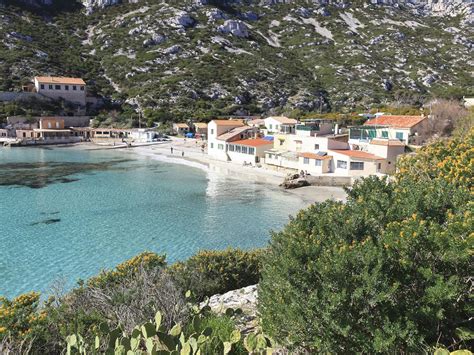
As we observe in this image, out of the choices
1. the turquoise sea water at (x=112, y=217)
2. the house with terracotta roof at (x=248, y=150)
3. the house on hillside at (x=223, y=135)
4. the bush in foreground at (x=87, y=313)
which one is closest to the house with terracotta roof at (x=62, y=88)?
the turquoise sea water at (x=112, y=217)

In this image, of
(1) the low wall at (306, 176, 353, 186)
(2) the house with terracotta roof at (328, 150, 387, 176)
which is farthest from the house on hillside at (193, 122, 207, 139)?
(1) the low wall at (306, 176, 353, 186)

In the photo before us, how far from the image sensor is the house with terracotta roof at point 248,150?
5069 cm

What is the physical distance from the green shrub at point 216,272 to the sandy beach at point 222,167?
12448 mm

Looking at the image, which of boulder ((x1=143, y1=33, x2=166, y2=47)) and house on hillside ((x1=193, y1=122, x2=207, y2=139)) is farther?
boulder ((x1=143, y1=33, x2=166, y2=47))

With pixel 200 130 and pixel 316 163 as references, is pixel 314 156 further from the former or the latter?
pixel 200 130

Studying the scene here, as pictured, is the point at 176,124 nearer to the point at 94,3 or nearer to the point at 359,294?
the point at 359,294

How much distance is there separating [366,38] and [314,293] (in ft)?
490

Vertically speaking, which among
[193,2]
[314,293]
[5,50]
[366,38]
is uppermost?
[193,2]

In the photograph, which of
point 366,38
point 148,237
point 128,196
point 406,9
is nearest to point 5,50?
point 128,196

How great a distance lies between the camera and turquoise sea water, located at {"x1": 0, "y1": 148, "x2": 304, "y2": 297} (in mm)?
19500

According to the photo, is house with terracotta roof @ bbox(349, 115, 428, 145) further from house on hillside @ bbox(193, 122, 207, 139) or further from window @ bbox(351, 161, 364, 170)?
house on hillside @ bbox(193, 122, 207, 139)

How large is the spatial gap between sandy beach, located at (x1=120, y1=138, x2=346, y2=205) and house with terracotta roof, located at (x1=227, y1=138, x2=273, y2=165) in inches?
60.4

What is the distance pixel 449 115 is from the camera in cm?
4684

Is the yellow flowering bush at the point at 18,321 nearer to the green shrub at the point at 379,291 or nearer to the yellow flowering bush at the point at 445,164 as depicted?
the green shrub at the point at 379,291
